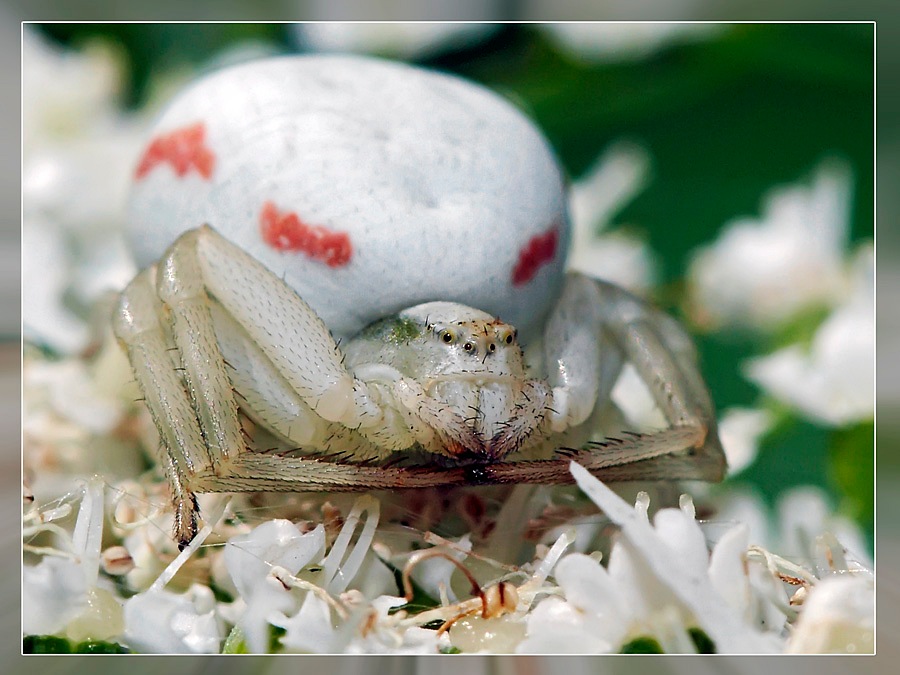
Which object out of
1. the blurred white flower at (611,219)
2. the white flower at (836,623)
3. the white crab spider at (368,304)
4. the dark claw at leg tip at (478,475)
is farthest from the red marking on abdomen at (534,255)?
the blurred white flower at (611,219)

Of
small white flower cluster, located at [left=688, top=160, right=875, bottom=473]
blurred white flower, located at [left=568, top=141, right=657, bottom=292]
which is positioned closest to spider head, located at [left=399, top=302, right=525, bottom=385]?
small white flower cluster, located at [left=688, top=160, right=875, bottom=473]

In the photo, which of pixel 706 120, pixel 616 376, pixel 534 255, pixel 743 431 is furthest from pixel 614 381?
pixel 706 120

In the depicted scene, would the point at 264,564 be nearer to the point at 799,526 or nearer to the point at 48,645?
the point at 48,645

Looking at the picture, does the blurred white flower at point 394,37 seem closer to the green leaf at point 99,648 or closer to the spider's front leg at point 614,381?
the spider's front leg at point 614,381

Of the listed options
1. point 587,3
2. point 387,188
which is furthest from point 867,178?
point 387,188

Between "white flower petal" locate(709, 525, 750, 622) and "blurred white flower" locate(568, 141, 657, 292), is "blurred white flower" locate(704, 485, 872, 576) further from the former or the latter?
"blurred white flower" locate(568, 141, 657, 292)

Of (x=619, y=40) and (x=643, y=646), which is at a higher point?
(x=619, y=40)

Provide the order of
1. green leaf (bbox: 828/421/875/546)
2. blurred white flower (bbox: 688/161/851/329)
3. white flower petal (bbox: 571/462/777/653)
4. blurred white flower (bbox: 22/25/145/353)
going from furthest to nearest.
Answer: blurred white flower (bbox: 688/161/851/329), blurred white flower (bbox: 22/25/145/353), green leaf (bbox: 828/421/875/546), white flower petal (bbox: 571/462/777/653)

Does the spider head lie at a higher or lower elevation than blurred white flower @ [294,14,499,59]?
lower
